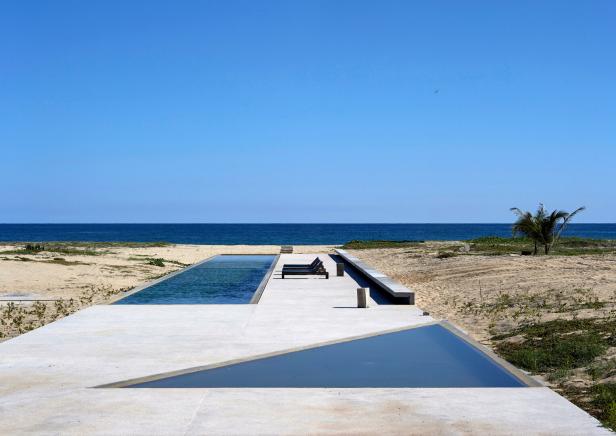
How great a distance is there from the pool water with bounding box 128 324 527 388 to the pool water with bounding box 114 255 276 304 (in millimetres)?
6933

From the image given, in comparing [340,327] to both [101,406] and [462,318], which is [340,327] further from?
[101,406]

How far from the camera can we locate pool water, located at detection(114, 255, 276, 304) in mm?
16969

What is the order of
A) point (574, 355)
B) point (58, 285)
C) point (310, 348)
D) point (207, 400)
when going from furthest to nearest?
point (58, 285) → point (310, 348) → point (574, 355) → point (207, 400)

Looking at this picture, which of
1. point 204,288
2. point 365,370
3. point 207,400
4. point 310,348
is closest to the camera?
point 207,400

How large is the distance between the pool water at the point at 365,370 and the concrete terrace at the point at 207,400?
0.34m

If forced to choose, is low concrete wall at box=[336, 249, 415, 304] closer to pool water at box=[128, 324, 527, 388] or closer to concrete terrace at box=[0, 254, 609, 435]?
concrete terrace at box=[0, 254, 609, 435]

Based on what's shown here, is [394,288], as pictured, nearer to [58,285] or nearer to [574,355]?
[574,355]

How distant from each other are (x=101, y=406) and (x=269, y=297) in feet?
33.4

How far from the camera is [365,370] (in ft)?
28.2

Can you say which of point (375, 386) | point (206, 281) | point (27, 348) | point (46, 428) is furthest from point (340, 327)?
point (206, 281)

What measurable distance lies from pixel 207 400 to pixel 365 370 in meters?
2.40

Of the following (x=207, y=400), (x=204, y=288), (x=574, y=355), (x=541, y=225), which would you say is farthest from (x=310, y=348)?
(x=541, y=225)

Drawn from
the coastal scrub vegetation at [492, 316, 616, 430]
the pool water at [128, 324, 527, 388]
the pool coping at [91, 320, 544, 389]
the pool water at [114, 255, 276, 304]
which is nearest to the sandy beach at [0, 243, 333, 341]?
the pool water at [114, 255, 276, 304]

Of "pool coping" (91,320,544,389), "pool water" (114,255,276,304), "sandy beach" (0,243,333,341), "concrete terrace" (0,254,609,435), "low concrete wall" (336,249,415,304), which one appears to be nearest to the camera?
"concrete terrace" (0,254,609,435)
